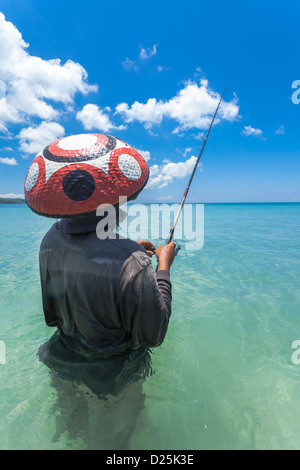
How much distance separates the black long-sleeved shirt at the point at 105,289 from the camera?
1091 mm

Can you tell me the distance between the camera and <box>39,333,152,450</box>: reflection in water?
1.44 meters

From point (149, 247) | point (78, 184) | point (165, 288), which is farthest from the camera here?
point (149, 247)

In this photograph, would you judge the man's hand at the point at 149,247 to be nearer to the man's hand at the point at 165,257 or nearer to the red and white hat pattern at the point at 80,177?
the man's hand at the point at 165,257

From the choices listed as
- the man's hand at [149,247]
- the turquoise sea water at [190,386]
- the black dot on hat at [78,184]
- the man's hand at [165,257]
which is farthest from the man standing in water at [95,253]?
the man's hand at [149,247]

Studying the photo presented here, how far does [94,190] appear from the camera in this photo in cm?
105

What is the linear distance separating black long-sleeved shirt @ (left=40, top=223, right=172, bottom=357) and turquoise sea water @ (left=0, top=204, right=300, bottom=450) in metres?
0.52

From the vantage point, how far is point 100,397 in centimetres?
146

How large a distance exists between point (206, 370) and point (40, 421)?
1.99 m

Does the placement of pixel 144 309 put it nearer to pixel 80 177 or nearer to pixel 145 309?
pixel 145 309

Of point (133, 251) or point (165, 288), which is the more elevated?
point (133, 251)

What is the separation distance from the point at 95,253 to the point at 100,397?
1042mm

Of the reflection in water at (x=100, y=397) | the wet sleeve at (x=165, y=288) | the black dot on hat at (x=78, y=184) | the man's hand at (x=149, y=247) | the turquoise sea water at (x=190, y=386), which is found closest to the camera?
the black dot on hat at (x=78, y=184)

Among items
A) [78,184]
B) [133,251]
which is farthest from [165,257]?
[78,184]
